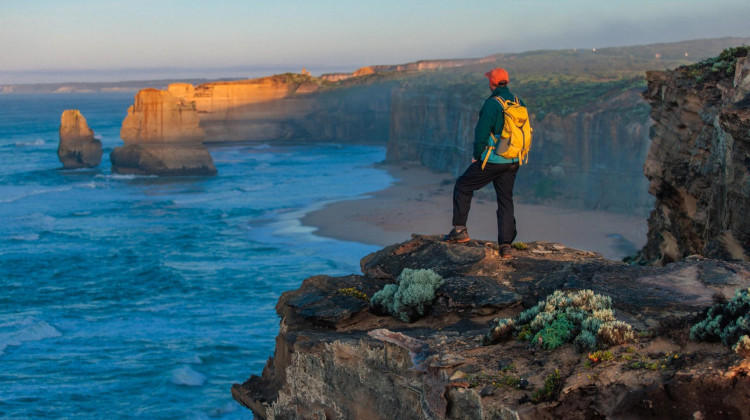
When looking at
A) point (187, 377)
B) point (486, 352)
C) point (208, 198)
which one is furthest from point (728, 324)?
point (208, 198)

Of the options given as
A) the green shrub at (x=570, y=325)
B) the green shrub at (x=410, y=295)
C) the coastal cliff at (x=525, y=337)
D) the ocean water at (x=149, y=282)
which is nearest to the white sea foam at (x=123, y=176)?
the ocean water at (x=149, y=282)

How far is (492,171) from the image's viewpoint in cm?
935

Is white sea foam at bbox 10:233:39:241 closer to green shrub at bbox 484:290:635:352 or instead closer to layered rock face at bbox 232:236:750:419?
layered rock face at bbox 232:236:750:419

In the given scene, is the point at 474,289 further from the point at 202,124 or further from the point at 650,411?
the point at 202,124

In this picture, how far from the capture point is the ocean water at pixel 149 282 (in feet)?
67.3

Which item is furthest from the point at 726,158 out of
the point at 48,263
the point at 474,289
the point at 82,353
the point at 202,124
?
the point at 202,124

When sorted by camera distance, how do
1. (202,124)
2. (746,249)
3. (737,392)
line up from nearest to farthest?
(737,392)
(746,249)
(202,124)

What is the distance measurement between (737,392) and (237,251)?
33.5 m

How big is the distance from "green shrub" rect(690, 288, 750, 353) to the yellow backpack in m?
3.80

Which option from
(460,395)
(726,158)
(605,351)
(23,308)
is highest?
(726,158)

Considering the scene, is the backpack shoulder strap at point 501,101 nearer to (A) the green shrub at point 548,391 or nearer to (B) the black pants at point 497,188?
(B) the black pants at point 497,188

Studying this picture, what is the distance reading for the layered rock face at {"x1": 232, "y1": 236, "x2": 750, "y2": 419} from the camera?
518 centimetres

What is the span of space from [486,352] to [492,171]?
337 centimetres

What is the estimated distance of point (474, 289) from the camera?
8.06 m
